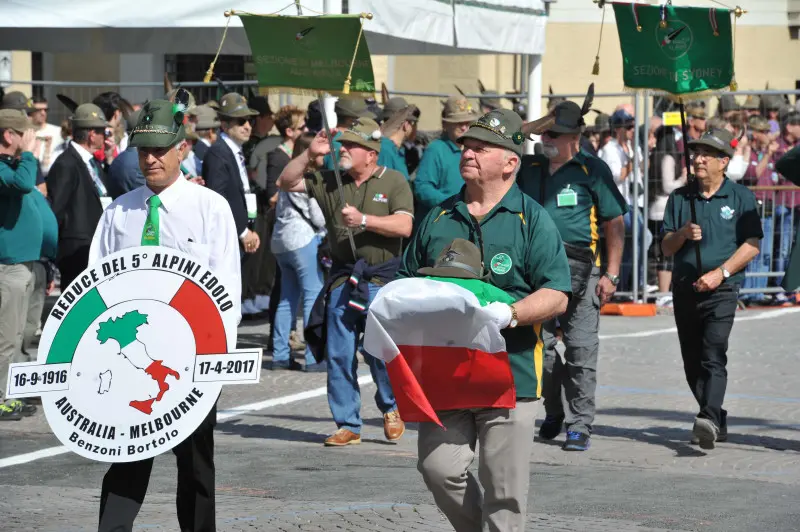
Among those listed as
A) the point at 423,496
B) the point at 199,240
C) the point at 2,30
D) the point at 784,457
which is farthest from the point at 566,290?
the point at 2,30

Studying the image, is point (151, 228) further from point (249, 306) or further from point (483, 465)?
point (249, 306)

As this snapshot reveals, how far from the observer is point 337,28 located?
9.58 metres

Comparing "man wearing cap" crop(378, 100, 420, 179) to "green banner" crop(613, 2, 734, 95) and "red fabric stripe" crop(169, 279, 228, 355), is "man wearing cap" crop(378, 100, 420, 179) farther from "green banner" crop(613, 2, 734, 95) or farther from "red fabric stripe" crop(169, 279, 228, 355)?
"red fabric stripe" crop(169, 279, 228, 355)

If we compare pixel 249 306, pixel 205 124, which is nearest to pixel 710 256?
pixel 205 124

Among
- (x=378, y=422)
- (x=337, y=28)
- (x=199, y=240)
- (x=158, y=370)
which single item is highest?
(x=337, y=28)

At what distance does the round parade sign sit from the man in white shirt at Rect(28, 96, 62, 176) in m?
10.7

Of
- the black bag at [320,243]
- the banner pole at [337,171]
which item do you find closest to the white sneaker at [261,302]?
the black bag at [320,243]

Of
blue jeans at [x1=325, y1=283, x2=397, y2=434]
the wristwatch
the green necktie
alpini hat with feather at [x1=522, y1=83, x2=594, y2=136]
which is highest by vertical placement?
alpini hat with feather at [x1=522, y1=83, x2=594, y2=136]

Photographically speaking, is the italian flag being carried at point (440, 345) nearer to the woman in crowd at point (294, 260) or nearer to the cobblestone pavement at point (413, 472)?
the cobblestone pavement at point (413, 472)

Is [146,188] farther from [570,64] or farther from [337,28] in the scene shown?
[570,64]

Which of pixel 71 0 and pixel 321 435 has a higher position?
pixel 71 0

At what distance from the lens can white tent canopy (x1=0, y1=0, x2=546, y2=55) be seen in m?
12.4

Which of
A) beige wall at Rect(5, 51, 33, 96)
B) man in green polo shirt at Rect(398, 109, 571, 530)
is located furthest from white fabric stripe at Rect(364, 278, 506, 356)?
beige wall at Rect(5, 51, 33, 96)

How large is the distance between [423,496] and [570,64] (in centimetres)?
2307
